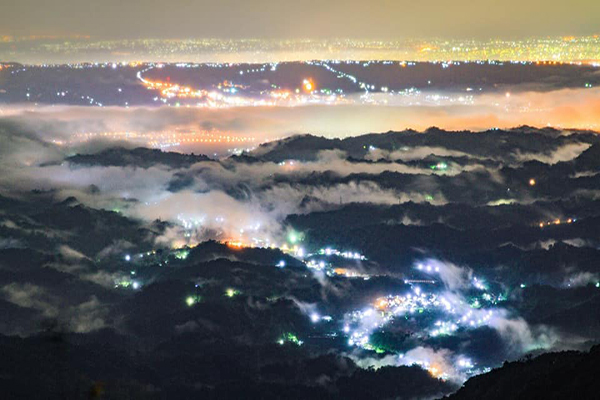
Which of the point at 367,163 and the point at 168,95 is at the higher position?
the point at 168,95

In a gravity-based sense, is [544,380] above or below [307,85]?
above

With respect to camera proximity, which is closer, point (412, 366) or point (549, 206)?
point (412, 366)

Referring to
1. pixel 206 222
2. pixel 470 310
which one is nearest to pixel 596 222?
pixel 470 310

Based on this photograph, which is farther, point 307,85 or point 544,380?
point 307,85

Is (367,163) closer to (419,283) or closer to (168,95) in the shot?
(168,95)

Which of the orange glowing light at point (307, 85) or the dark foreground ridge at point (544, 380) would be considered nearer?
the dark foreground ridge at point (544, 380)

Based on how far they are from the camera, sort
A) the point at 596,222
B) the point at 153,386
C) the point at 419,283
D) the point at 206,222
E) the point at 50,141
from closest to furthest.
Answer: the point at 153,386, the point at 419,283, the point at 596,222, the point at 206,222, the point at 50,141

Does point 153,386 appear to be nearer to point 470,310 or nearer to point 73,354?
point 73,354

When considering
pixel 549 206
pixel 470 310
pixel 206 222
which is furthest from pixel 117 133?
pixel 470 310

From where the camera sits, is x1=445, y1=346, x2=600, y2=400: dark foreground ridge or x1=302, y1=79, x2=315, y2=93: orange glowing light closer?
x1=445, y1=346, x2=600, y2=400: dark foreground ridge

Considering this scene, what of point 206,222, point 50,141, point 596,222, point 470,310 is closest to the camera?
point 470,310
